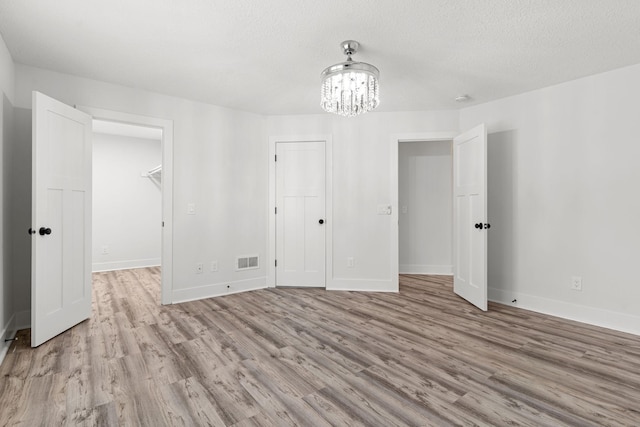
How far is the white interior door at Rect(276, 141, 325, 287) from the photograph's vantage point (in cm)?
432

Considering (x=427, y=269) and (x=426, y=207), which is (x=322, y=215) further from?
(x=427, y=269)

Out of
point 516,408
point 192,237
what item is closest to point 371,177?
point 192,237

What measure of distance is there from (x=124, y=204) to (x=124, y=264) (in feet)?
3.70

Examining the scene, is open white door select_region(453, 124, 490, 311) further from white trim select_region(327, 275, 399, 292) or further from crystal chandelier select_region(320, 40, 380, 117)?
crystal chandelier select_region(320, 40, 380, 117)

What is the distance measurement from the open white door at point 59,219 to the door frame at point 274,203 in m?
2.03

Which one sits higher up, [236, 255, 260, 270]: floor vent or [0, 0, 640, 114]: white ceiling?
[0, 0, 640, 114]: white ceiling

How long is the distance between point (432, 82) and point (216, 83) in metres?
2.22

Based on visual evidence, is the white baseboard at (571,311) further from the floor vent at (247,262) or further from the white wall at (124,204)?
the white wall at (124,204)

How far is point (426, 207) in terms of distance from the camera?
217 inches

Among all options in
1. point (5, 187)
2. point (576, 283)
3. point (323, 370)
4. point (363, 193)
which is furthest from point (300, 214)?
point (576, 283)

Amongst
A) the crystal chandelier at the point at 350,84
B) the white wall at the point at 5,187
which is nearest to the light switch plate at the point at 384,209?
the crystal chandelier at the point at 350,84

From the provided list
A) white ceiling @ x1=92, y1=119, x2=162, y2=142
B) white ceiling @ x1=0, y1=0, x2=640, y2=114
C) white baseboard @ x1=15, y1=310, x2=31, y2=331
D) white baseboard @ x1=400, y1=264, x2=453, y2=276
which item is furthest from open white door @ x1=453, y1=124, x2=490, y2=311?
white ceiling @ x1=92, y1=119, x2=162, y2=142

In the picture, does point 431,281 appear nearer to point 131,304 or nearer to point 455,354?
point 455,354

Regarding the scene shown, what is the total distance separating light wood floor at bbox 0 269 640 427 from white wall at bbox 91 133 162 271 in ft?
9.61
